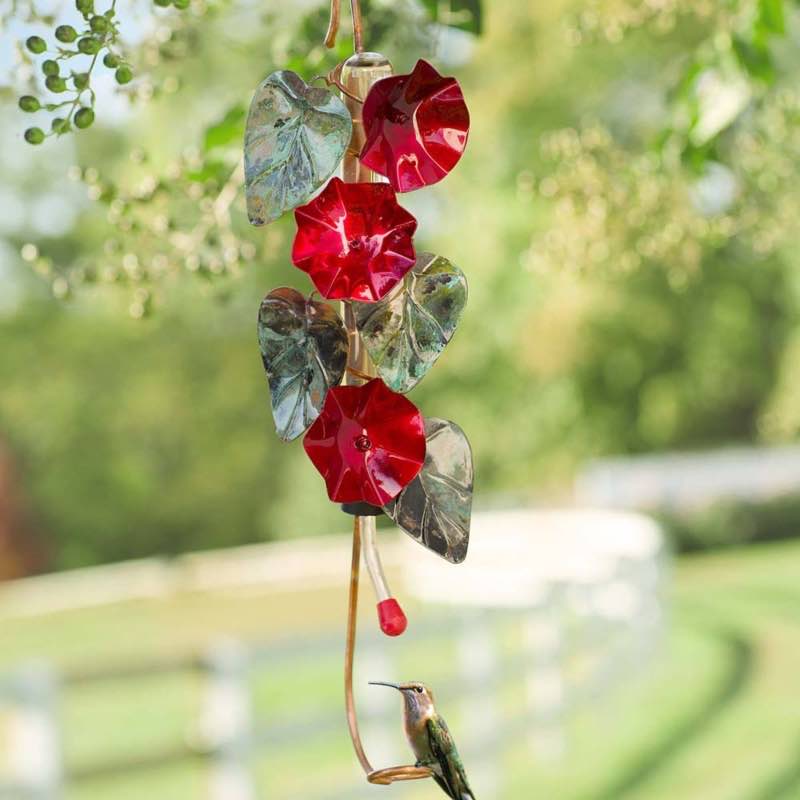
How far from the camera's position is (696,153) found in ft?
5.82

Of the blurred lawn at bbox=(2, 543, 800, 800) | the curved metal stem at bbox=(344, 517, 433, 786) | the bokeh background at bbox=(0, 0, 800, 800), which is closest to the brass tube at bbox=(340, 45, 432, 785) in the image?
the curved metal stem at bbox=(344, 517, 433, 786)

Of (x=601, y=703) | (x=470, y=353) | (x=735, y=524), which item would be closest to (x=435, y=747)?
(x=601, y=703)

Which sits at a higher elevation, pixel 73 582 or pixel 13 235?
pixel 13 235

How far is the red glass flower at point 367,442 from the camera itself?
24.8 inches

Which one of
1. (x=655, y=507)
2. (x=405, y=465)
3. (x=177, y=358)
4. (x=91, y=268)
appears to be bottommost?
(x=405, y=465)

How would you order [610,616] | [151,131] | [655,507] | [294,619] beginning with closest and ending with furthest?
1. [610,616]
2. [294,619]
3. [655,507]
4. [151,131]

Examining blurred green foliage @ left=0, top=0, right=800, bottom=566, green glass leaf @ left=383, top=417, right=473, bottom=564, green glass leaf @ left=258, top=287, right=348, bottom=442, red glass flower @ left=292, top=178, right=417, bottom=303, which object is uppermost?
blurred green foliage @ left=0, top=0, right=800, bottom=566

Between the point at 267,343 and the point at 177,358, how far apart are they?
1937 cm

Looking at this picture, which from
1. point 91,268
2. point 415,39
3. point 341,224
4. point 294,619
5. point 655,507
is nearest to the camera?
point 341,224

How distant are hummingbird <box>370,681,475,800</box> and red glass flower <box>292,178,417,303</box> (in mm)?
198

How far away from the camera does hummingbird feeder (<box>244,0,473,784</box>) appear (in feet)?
2.06

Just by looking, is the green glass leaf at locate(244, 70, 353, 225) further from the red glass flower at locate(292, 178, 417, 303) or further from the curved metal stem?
the curved metal stem

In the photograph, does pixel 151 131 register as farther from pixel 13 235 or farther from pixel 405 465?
pixel 405 465

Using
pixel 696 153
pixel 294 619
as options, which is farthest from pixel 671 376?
pixel 696 153
